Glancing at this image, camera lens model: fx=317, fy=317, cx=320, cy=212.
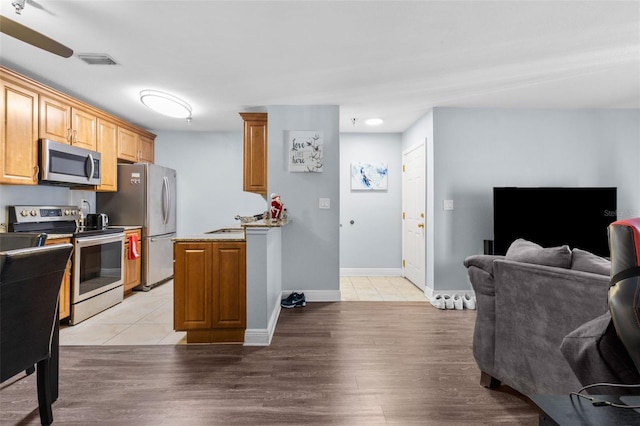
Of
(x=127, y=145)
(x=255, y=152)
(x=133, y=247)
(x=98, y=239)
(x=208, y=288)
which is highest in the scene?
(x=127, y=145)

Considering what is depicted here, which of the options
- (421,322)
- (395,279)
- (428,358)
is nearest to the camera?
(428,358)

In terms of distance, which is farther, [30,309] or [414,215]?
[414,215]

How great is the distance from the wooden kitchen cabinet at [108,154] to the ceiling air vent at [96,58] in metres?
1.32

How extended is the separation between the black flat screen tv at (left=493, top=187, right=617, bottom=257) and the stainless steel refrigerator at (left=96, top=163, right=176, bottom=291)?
4315mm

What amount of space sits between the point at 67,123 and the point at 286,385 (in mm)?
3472

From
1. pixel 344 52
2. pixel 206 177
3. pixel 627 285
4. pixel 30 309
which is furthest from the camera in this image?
pixel 206 177

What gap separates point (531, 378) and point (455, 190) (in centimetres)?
259

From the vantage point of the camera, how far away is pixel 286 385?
1.99 meters

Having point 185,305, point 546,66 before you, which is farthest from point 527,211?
point 185,305

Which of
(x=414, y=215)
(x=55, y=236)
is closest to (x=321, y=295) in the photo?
(x=414, y=215)

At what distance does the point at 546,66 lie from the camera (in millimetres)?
2838

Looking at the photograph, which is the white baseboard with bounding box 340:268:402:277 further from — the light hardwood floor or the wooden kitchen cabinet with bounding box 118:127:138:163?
the wooden kitchen cabinet with bounding box 118:127:138:163

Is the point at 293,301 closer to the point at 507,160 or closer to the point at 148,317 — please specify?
the point at 148,317

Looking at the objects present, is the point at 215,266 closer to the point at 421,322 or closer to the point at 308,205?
the point at 308,205
